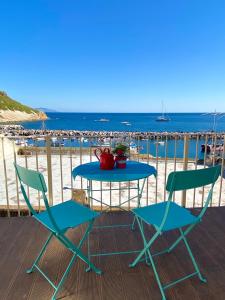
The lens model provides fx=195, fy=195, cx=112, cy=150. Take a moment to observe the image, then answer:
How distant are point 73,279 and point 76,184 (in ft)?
21.7

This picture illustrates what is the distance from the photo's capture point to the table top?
1.61 m

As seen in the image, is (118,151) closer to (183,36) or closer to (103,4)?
(103,4)

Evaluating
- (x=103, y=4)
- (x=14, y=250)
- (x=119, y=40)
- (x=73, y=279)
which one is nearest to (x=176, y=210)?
(x=73, y=279)

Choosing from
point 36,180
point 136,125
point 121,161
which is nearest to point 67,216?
point 36,180

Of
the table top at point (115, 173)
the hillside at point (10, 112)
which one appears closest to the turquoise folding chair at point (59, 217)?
the table top at point (115, 173)

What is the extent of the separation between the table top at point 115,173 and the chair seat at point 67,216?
0.91ft

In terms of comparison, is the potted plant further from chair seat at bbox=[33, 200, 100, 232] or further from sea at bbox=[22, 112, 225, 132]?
sea at bbox=[22, 112, 225, 132]

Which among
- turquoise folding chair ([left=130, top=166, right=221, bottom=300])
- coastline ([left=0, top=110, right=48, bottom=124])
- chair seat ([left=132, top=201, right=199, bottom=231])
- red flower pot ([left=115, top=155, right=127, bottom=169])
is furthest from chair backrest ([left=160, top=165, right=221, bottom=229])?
coastline ([left=0, top=110, right=48, bottom=124])

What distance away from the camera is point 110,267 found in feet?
5.54

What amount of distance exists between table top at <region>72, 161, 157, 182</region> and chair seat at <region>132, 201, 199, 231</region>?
28 centimetres

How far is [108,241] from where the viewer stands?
2.07 meters

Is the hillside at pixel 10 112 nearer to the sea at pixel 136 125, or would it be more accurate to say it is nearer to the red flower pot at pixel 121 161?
the sea at pixel 136 125

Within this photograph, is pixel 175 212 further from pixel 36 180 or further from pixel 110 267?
pixel 36 180

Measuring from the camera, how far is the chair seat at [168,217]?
4.57 ft
